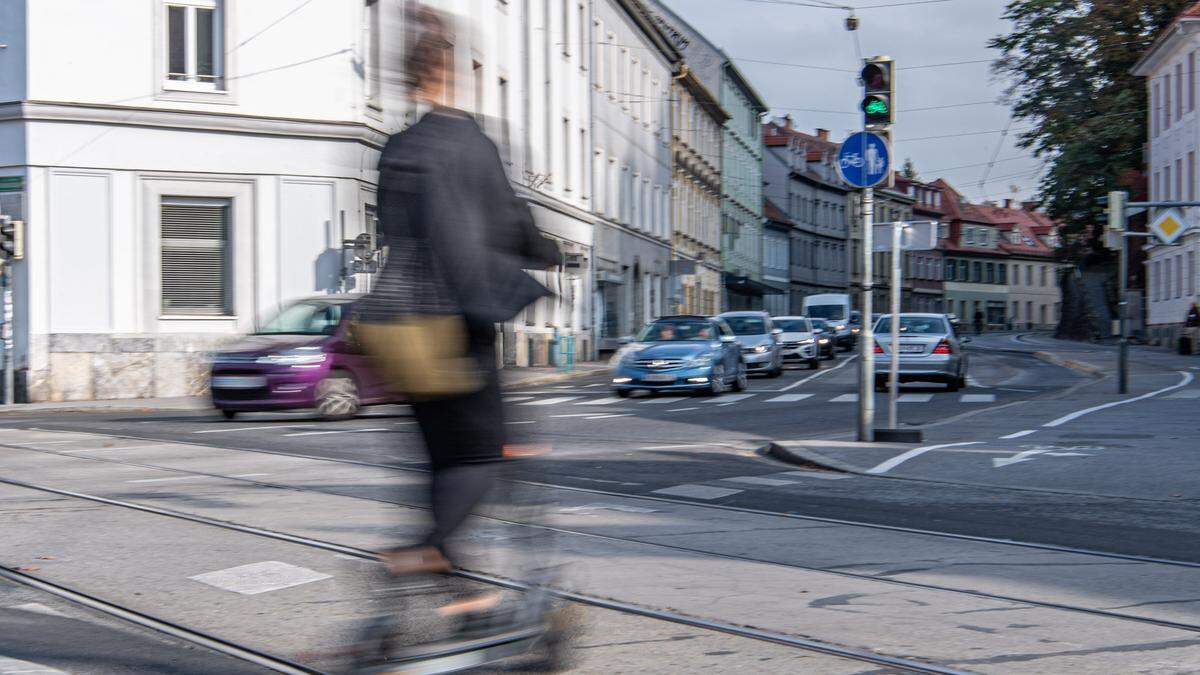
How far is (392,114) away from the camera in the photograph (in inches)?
157

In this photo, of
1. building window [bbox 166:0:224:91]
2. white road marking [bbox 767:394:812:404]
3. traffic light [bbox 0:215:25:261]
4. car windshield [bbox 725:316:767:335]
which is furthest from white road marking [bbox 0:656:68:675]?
car windshield [bbox 725:316:767:335]

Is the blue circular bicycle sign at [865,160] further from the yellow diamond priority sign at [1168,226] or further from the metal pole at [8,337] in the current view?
the metal pole at [8,337]

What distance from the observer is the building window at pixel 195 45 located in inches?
1027

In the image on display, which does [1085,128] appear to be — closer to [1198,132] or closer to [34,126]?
[1198,132]

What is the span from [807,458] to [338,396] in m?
8.49

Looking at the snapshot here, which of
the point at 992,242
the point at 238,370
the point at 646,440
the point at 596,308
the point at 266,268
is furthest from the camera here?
the point at 992,242

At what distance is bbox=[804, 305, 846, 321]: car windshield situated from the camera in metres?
56.3

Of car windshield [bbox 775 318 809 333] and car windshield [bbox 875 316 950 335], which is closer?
car windshield [bbox 875 316 950 335]

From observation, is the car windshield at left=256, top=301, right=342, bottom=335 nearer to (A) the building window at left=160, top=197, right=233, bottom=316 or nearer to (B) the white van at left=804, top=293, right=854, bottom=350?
(A) the building window at left=160, top=197, right=233, bottom=316

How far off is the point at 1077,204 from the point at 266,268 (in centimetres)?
4051

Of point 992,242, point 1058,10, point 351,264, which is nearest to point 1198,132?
point 1058,10

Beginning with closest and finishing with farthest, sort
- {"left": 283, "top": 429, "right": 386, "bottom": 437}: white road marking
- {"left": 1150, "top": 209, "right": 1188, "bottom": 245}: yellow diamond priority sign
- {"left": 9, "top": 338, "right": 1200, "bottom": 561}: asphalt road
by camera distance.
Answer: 1. {"left": 9, "top": 338, "right": 1200, "bottom": 561}: asphalt road
2. {"left": 283, "top": 429, "right": 386, "bottom": 437}: white road marking
3. {"left": 1150, "top": 209, "right": 1188, "bottom": 245}: yellow diamond priority sign

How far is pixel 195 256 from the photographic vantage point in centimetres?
2633

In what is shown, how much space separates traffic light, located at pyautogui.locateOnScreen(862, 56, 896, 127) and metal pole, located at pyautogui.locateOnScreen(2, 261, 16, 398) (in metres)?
16.3
